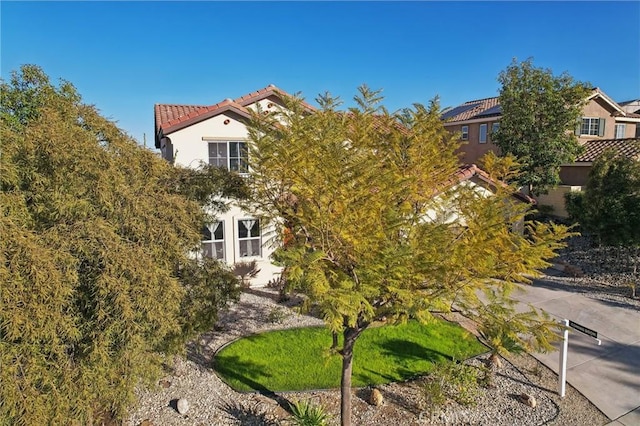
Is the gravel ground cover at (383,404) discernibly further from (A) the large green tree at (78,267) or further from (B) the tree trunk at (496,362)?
(A) the large green tree at (78,267)

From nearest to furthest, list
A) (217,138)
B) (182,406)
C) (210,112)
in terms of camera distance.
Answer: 1. (182,406)
2. (210,112)
3. (217,138)

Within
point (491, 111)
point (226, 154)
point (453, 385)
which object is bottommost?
point (453, 385)

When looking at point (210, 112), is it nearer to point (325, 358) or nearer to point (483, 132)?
point (325, 358)

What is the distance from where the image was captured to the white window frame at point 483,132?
3177 cm

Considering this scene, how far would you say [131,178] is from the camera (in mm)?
6359

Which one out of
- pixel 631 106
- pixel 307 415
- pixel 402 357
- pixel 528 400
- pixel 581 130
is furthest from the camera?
pixel 631 106

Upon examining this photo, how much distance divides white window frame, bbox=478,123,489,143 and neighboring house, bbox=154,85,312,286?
22.4 meters

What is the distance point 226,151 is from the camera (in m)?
15.8


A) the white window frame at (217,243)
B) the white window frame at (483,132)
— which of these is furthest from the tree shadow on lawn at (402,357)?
the white window frame at (483,132)

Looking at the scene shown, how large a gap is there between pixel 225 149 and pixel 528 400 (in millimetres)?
13343

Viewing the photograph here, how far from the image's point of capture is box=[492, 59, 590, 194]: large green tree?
70.6ft

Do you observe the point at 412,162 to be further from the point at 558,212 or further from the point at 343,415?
the point at 558,212

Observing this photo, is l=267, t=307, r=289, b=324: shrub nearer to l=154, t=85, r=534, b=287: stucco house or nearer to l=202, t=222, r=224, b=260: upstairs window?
l=154, t=85, r=534, b=287: stucco house

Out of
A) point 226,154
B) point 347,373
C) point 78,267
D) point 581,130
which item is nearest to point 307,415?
point 347,373
